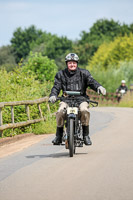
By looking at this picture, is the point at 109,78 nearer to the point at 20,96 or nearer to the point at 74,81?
the point at 20,96

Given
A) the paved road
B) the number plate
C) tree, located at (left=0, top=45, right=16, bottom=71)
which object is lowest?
the paved road

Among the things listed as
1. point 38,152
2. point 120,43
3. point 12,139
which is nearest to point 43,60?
point 12,139

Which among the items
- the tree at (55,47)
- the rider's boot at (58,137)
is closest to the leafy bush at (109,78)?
the rider's boot at (58,137)

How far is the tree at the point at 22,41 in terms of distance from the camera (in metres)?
118

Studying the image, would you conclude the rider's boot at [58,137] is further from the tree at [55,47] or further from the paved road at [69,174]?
the tree at [55,47]

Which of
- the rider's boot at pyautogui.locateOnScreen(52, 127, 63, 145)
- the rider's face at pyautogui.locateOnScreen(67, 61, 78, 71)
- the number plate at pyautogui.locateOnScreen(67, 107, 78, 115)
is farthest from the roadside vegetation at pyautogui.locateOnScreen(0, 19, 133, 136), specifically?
the number plate at pyautogui.locateOnScreen(67, 107, 78, 115)

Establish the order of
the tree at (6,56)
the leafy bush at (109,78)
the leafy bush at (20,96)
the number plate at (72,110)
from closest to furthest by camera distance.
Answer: the number plate at (72,110), the leafy bush at (20,96), the leafy bush at (109,78), the tree at (6,56)

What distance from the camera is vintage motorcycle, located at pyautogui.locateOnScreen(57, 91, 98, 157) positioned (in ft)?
31.7

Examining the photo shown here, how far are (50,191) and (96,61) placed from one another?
80084 millimetres

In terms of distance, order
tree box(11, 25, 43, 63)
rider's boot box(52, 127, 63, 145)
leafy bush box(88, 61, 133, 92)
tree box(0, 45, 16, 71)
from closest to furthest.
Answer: rider's boot box(52, 127, 63, 145) → leafy bush box(88, 61, 133, 92) → tree box(0, 45, 16, 71) → tree box(11, 25, 43, 63)

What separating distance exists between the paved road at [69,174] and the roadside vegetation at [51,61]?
19.5 ft

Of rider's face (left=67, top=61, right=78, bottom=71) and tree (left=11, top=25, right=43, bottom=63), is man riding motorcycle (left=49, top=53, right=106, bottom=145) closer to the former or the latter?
rider's face (left=67, top=61, right=78, bottom=71)

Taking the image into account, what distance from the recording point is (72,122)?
9.71m

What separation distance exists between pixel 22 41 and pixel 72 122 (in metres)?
111
